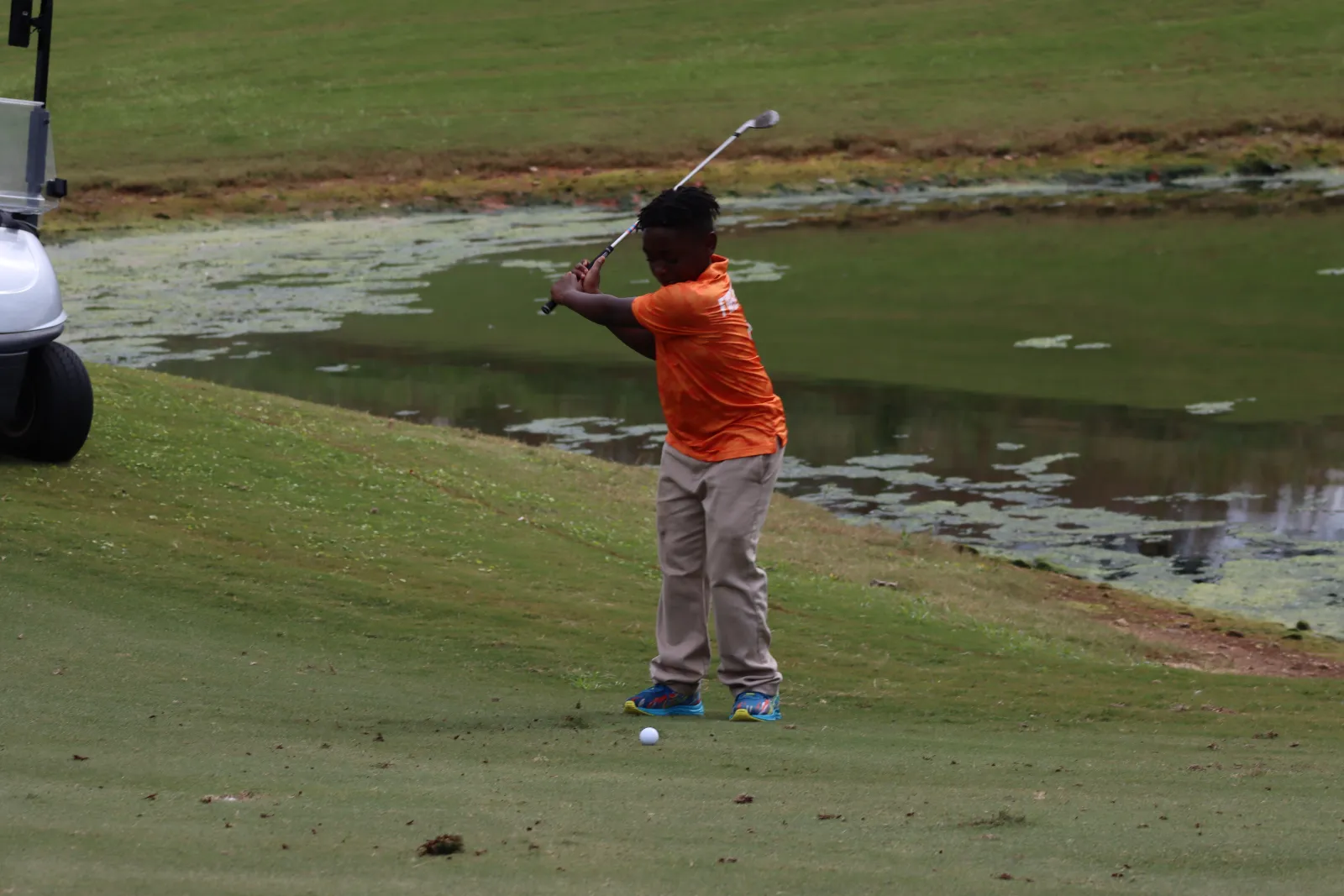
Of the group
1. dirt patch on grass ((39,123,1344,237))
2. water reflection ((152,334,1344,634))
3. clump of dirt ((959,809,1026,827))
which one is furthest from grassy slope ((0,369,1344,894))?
dirt patch on grass ((39,123,1344,237))

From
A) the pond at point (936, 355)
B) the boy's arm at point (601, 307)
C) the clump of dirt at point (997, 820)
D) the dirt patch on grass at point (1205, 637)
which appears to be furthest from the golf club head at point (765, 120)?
the pond at point (936, 355)

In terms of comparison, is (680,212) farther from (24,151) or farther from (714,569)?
(24,151)

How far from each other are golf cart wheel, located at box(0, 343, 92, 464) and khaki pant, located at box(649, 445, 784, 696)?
6086mm

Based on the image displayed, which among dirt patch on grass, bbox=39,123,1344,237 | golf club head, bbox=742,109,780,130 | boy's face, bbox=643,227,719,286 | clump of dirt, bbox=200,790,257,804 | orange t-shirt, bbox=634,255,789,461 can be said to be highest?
golf club head, bbox=742,109,780,130

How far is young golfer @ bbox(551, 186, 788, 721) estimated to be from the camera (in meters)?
7.75

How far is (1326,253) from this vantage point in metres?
37.0

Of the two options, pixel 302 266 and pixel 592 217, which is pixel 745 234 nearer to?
pixel 592 217

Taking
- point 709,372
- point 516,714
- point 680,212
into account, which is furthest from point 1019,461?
point 680,212

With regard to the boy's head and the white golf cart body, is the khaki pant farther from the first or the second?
the white golf cart body

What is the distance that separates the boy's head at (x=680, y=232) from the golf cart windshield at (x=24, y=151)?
7.20m

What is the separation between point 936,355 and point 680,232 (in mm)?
20539

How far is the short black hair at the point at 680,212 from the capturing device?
770cm

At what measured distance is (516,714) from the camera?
830 centimetres

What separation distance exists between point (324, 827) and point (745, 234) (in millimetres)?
39080
